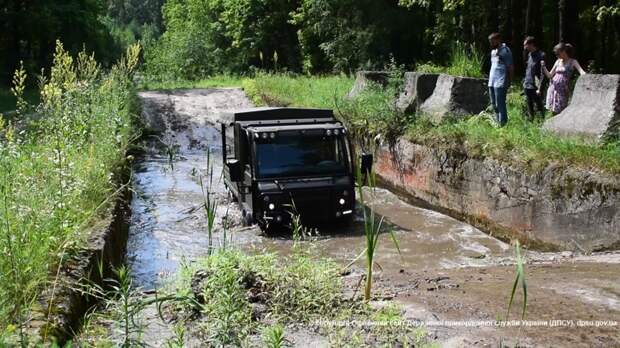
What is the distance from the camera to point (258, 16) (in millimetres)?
45562

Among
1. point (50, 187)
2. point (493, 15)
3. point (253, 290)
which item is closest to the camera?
point (253, 290)

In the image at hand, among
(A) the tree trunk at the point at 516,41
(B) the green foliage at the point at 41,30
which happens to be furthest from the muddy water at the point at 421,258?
(B) the green foliage at the point at 41,30

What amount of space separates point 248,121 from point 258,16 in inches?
1357

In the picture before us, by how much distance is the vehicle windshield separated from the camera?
11.2 metres

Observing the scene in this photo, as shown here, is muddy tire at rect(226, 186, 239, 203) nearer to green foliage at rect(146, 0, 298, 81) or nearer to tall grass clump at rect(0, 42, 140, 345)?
tall grass clump at rect(0, 42, 140, 345)

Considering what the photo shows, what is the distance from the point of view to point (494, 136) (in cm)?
1248

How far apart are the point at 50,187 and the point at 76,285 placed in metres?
1.38

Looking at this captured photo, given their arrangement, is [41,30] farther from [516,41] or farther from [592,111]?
[592,111]

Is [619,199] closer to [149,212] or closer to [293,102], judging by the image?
[149,212]

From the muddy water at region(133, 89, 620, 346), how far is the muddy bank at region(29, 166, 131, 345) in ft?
2.35

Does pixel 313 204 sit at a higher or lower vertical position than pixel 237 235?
higher

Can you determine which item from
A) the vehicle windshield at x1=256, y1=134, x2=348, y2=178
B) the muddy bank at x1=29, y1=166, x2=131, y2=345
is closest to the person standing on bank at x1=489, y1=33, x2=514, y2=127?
the vehicle windshield at x1=256, y1=134, x2=348, y2=178

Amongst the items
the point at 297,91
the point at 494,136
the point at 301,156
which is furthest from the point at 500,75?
the point at 297,91

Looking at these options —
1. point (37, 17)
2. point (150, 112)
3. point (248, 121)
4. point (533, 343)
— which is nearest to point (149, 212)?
point (248, 121)
